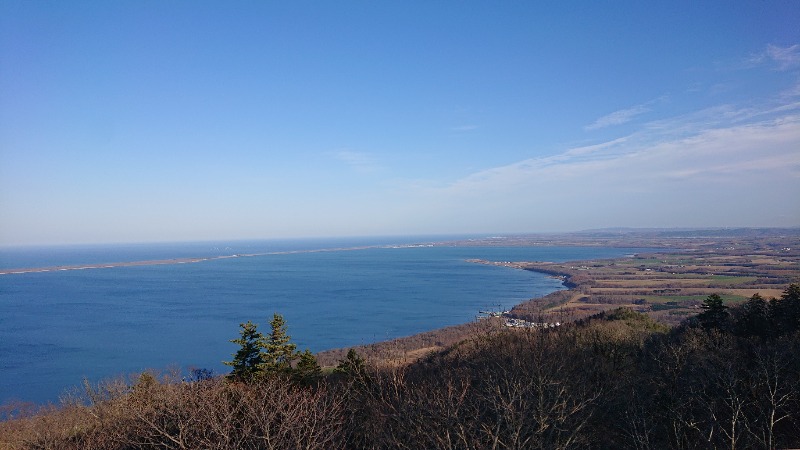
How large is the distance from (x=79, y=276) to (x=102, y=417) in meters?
105

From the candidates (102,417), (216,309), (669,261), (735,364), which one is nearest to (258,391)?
(102,417)

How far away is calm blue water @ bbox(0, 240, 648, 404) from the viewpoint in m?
37.7

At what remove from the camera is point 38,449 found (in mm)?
11047

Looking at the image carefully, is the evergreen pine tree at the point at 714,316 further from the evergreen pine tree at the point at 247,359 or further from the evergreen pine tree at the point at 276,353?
the evergreen pine tree at the point at 247,359

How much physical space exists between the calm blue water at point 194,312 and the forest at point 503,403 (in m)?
20.5

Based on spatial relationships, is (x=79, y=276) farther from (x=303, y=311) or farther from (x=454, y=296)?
(x=454, y=296)

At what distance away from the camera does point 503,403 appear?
8.98 metres

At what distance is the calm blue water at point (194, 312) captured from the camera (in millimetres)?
37719

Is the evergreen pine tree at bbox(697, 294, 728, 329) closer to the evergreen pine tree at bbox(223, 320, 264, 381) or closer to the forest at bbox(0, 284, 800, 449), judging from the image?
the forest at bbox(0, 284, 800, 449)

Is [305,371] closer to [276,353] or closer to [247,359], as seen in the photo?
[276,353]

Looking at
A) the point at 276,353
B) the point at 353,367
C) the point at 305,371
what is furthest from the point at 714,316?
the point at 276,353

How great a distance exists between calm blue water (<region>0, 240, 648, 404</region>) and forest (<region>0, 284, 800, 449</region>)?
20.5 m

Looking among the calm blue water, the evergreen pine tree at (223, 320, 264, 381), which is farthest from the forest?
the calm blue water

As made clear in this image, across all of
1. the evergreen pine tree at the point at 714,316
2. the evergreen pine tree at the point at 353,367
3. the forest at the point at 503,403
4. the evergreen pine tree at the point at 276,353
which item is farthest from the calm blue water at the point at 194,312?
the evergreen pine tree at the point at 714,316
